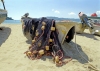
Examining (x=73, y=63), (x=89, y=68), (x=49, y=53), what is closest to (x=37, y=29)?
(x=49, y=53)

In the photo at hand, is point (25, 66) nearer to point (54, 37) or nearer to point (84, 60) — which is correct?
point (54, 37)

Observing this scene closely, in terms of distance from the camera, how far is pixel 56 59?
4.88 m

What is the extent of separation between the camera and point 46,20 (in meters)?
6.16

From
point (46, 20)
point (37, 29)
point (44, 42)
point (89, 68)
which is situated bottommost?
point (89, 68)

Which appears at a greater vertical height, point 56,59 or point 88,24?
point 88,24

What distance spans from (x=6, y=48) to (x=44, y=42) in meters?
1.95

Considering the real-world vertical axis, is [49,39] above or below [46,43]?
above

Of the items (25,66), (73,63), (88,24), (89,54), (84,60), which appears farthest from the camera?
(88,24)

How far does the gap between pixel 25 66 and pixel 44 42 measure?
143cm

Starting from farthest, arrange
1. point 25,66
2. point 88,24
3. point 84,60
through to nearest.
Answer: point 88,24 → point 84,60 → point 25,66

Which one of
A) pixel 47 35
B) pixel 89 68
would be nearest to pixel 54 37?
pixel 47 35

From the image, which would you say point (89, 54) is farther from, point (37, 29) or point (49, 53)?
point (37, 29)

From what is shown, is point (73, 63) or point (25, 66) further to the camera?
point (73, 63)

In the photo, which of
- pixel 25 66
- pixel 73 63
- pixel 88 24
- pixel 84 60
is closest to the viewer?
pixel 25 66
